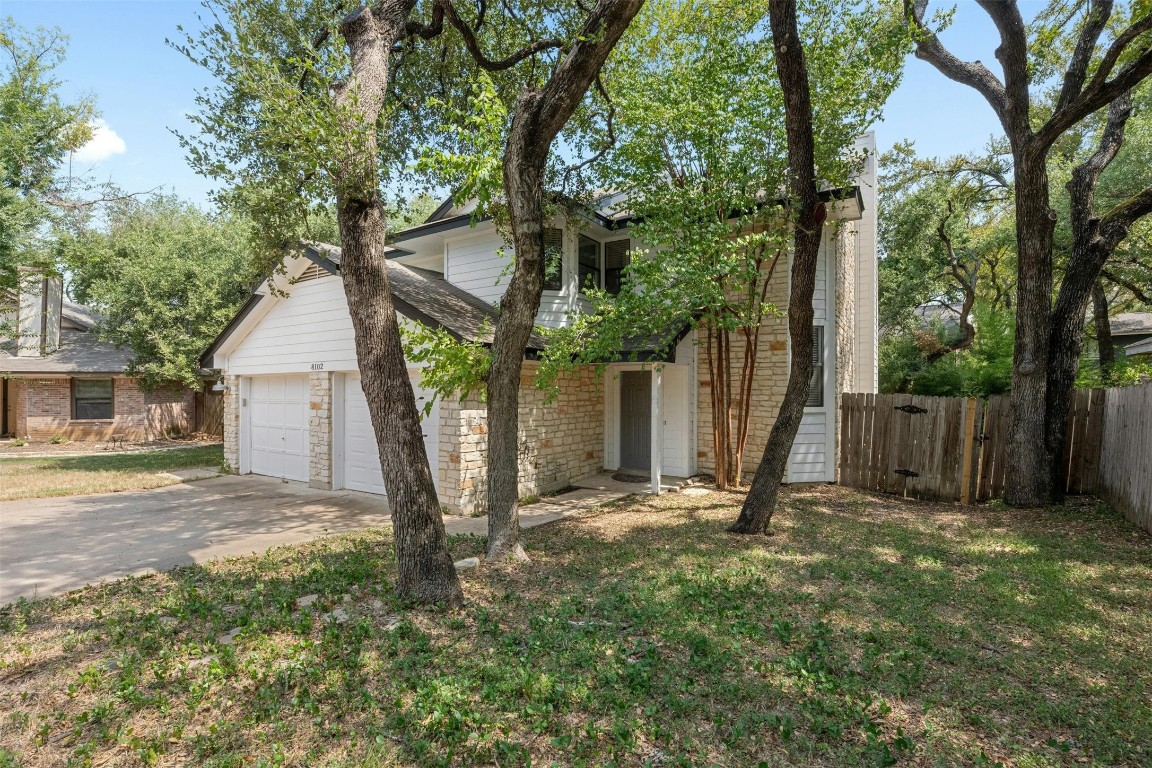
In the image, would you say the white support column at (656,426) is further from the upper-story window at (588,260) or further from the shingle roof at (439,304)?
the upper-story window at (588,260)

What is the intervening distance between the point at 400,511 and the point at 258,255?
5173mm

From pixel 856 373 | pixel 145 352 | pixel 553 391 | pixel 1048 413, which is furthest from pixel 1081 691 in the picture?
pixel 145 352

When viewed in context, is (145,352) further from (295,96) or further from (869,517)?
(869,517)

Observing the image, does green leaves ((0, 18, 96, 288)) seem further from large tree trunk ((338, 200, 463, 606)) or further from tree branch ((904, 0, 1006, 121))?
tree branch ((904, 0, 1006, 121))

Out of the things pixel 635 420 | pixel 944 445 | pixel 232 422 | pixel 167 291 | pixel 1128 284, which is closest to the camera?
pixel 944 445

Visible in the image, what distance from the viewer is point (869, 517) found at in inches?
317

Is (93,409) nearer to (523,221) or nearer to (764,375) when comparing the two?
(523,221)

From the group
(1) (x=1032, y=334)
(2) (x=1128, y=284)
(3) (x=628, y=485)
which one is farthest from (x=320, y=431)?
(2) (x=1128, y=284)

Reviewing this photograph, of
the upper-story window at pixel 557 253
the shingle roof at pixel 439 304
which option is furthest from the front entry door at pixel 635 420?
the shingle roof at pixel 439 304

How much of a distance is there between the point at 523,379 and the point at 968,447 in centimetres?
754

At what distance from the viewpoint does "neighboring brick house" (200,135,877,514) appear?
30.7 ft

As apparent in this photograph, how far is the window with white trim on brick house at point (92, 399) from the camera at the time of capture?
1916 cm

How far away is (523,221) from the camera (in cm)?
526

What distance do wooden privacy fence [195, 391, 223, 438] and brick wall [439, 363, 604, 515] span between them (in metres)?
16.3
